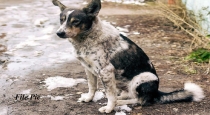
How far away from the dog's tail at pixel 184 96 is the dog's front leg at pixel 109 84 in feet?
2.21

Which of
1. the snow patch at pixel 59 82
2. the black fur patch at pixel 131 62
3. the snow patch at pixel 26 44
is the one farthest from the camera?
the snow patch at pixel 26 44

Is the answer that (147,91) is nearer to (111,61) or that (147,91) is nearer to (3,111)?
(111,61)

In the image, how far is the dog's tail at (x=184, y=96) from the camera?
440 centimetres

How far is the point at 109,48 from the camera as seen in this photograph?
13.5 feet

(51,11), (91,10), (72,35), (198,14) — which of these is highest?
(91,10)

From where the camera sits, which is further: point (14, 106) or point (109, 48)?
point (14, 106)

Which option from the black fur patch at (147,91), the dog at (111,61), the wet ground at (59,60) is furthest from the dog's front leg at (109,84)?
the black fur patch at (147,91)

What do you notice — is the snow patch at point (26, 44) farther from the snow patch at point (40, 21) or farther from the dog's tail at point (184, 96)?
the dog's tail at point (184, 96)

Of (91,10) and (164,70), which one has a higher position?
(91,10)

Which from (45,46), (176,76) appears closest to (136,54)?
(176,76)

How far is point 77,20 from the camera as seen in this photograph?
384cm

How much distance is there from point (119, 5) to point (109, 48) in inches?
338

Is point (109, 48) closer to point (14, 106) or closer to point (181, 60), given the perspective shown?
point (14, 106)

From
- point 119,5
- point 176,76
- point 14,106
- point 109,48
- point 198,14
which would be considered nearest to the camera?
point 109,48
